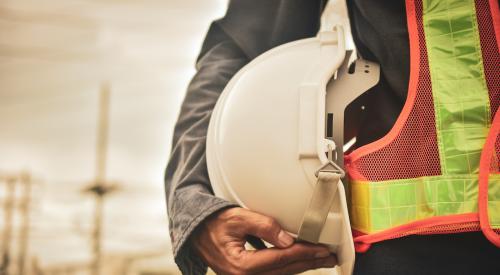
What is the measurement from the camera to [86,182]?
245 inches

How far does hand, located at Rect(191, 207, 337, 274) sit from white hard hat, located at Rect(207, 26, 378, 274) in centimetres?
2

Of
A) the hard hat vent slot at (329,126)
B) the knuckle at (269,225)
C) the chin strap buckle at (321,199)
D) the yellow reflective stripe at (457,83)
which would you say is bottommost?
the knuckle at (269,225)

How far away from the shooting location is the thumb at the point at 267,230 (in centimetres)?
65

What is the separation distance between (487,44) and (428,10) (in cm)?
9

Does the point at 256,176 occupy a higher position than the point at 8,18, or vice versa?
the point at 256,176

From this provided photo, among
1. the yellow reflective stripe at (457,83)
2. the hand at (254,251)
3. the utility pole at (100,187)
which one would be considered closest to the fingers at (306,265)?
the hand at (254,251)

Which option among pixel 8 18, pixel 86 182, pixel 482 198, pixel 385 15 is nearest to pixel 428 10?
pixel 385 15

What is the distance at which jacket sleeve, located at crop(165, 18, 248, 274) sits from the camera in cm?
70

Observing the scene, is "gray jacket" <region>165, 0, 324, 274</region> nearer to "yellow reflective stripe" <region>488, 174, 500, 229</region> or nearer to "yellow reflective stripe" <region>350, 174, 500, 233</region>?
"yellow reflective stripe" <region>350, 174, 500, 233</region>

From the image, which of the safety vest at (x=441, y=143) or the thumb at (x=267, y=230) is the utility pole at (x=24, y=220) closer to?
the thumb at (x=267, y=230)

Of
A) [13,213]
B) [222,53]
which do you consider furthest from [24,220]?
[222,53]

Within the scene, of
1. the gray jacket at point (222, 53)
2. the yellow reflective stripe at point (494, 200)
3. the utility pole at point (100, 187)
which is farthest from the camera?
the utility pole at point (100, 187)

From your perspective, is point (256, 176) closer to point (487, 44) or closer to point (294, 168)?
point (294, 168)

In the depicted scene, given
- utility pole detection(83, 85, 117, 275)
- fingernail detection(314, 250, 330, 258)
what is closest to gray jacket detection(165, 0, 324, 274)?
fingernail detection(314, 250, 330, 258)
